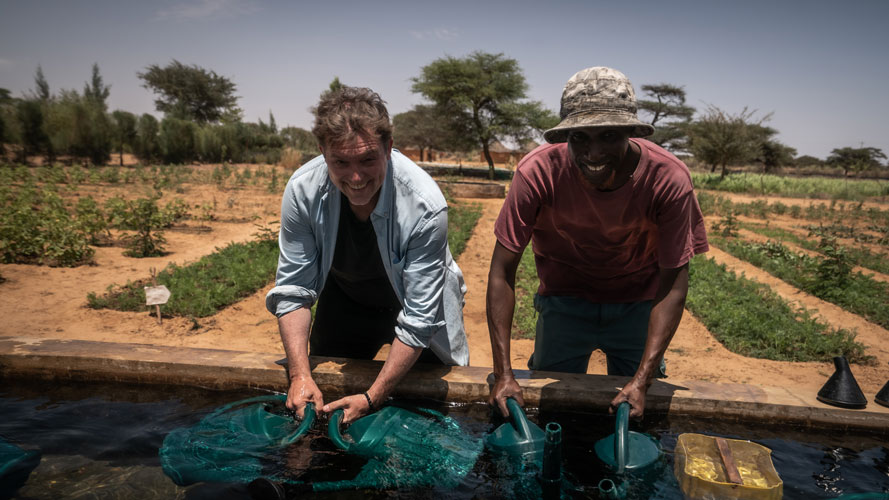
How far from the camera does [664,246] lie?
6.85 ft

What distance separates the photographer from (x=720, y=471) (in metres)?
1.82

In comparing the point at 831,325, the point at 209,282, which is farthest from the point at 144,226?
the point at 831,325

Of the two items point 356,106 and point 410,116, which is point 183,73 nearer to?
point 410,116

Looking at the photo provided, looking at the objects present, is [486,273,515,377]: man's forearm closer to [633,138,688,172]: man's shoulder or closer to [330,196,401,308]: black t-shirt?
[330,196,401,308]: black t-shirt

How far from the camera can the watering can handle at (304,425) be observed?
1.93 m

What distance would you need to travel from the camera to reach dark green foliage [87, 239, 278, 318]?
4.99 m

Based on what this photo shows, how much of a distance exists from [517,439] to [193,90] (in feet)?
121

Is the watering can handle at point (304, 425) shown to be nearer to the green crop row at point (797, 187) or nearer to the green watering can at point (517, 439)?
the green watering can at point (517, 439)

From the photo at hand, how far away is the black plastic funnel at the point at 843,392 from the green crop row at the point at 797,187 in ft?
64.3

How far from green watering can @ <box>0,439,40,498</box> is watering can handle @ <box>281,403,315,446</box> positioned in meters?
0.86

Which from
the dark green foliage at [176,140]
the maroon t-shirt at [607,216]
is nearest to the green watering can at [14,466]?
the maroon t-shirt at [607,216]

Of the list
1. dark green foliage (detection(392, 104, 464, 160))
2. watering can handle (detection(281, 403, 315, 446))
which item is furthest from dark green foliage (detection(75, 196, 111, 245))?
dark green foliage (detection(392, 104, 464, 160))

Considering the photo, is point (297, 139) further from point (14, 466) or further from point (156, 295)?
point (14, 466)

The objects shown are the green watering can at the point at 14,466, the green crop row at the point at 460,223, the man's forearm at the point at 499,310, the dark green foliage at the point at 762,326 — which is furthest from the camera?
the green crop row at the point at 460,223
